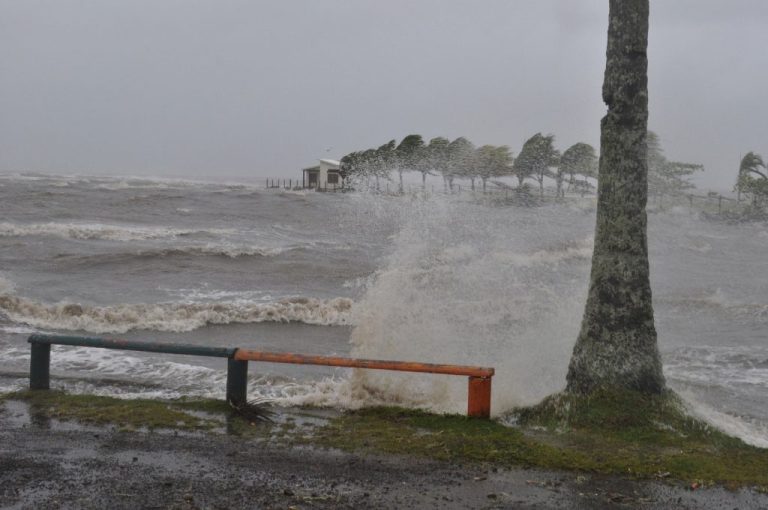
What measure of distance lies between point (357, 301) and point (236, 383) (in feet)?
31.5

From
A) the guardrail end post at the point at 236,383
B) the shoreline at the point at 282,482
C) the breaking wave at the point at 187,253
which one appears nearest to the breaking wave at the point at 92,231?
the breaking wave at the point at 187,253

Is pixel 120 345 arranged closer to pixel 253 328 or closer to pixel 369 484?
pixel 369 484

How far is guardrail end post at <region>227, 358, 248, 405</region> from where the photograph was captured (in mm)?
6895

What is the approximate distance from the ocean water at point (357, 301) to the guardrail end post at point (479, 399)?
384 millimetres

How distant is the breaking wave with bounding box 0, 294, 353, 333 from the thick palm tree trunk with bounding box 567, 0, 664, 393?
8.82 m

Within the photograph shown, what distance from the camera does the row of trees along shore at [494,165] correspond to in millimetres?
48375

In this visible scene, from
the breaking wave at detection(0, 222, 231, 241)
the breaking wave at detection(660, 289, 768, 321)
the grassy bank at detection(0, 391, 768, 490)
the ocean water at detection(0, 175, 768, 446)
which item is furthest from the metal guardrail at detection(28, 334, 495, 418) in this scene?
the breaking wave at detection(0, 222, 231, 241)

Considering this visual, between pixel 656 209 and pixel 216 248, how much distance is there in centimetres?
3302

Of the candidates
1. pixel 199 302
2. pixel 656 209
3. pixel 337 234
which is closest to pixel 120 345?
pixel 199 302

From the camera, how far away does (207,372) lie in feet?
31.2

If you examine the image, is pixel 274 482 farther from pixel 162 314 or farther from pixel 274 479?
pixel 162 314

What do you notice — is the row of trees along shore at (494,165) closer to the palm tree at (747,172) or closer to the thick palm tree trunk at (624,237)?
the palm tree at (747,172)

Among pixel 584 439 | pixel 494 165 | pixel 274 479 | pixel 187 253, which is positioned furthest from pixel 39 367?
pixel 494 165

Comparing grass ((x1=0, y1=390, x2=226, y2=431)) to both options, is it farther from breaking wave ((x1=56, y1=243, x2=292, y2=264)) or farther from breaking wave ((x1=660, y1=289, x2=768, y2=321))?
breaking wave ((x1=56, y1=243, x2=292, y2=264))
